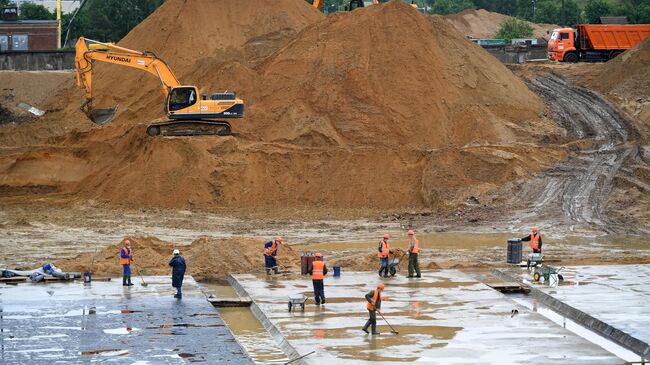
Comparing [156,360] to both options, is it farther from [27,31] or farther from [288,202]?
[27,31]

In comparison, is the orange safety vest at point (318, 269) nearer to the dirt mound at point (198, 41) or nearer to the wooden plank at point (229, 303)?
the wooden plank at point (229, 303)

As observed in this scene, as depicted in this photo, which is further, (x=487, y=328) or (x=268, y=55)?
(x=268, y=55)

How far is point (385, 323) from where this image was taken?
26.9 metres

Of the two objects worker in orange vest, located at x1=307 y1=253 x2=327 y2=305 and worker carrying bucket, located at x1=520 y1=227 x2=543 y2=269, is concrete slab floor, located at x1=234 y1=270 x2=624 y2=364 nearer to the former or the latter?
worker in orange vest, located at x1=307 y1=253 x2=327 y2=305

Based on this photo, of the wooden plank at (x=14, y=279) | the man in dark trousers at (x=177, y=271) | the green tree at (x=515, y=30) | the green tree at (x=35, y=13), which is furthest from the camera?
the green tree at (x=35, y=13)

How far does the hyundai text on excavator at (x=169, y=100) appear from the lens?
160 ft

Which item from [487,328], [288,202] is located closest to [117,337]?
[487,328]

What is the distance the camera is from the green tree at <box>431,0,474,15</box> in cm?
13125

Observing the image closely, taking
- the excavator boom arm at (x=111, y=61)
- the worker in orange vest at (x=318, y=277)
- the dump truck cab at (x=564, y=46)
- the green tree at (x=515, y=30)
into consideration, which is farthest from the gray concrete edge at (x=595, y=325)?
the green tree at (x=515, y=30)

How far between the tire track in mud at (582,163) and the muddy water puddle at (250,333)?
53.0ft

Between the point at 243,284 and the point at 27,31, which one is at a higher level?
the point at 27,31

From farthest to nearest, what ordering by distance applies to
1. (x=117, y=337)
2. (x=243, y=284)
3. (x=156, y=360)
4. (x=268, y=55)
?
(x=268, y=55)
(x=243, y=284)
(x=117, y=337)
(x=156, y=360)

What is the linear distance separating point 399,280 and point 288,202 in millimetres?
15216

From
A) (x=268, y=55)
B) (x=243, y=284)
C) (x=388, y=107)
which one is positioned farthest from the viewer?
(x=268, y=55)
